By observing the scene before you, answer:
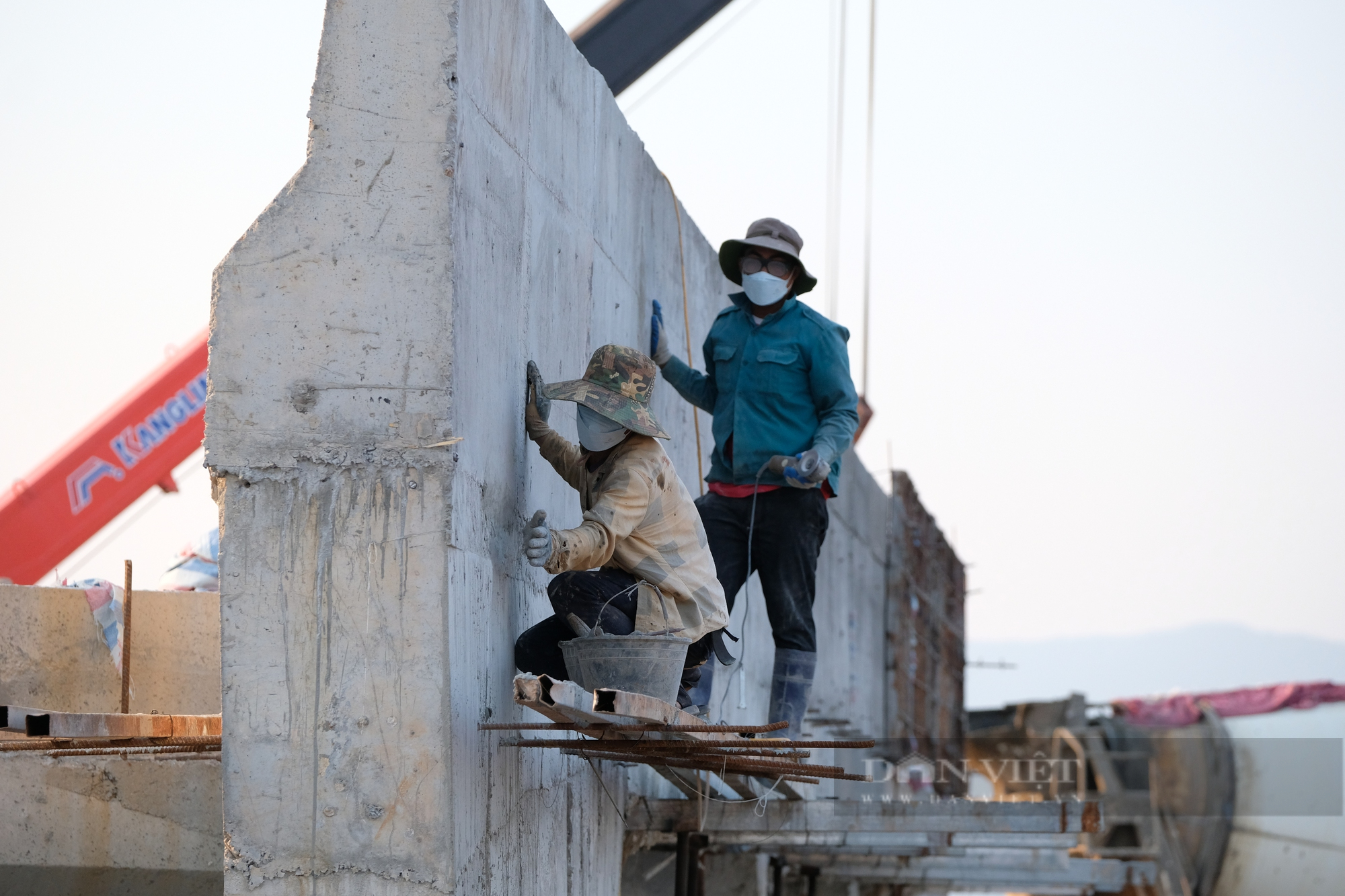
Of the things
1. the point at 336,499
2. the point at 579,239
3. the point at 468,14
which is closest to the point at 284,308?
the point at 336,499

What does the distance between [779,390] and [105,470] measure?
15.4ft

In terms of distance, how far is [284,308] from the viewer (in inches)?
148

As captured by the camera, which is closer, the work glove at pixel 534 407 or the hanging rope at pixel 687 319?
the work glove at pixel 534 407

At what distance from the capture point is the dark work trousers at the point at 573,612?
3992 millimetres

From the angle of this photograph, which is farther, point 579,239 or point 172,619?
point 172,619

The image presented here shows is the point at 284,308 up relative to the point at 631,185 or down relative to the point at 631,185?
down

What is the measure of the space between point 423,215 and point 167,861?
8.80ft

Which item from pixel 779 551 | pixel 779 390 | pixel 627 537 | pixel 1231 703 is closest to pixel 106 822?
pixel 627 537

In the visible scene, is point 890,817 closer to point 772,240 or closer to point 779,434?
point 779,434

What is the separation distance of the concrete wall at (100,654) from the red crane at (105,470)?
252cm

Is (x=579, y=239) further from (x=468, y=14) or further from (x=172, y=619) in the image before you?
(x=172, y=619)

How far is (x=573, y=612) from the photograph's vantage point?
399 cm

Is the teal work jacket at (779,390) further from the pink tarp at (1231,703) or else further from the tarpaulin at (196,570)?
the pink tarp at (1231,703)

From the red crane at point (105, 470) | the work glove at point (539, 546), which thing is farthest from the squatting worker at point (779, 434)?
the red crane at point (105, 470)
